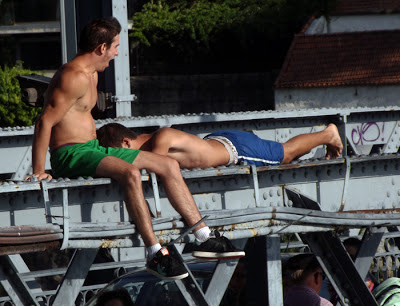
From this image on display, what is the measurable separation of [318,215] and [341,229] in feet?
0.89

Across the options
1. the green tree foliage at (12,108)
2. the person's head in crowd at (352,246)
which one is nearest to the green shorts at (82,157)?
the person's head in crowd at (352,246)

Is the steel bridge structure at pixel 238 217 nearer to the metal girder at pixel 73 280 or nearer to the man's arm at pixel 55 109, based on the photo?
the metal girder at pixel 73 280

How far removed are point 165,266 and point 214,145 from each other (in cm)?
162

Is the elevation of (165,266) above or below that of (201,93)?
below

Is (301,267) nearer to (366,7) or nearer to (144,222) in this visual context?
(144,222)

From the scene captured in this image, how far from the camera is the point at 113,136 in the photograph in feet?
19.6

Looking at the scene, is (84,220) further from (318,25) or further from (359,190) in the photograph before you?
(318,25)

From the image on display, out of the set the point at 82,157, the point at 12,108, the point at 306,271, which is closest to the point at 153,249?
the point at 82,157

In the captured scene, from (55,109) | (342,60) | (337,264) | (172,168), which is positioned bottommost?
(337,264)

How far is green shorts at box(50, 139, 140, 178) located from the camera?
5.36 m

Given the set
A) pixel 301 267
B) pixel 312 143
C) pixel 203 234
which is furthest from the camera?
pixel 301 267

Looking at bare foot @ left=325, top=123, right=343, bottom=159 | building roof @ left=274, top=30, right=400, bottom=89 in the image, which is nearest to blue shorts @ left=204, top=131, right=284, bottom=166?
bare foot @ left=325, top=123, right=343, bottom=159

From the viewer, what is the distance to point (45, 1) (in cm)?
4300

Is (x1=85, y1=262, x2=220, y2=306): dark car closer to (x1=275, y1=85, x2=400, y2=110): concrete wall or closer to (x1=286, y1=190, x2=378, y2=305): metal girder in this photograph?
(x1=286, y1=190, x2=378, y2=305): metal girder
